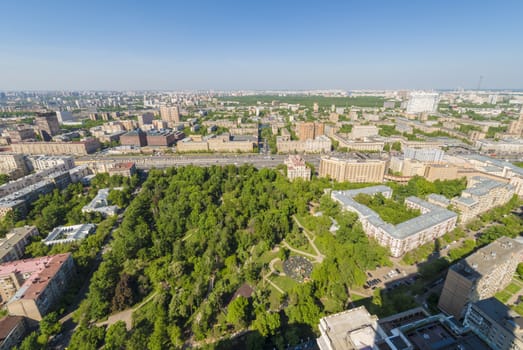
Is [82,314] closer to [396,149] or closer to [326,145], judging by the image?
[326,145]

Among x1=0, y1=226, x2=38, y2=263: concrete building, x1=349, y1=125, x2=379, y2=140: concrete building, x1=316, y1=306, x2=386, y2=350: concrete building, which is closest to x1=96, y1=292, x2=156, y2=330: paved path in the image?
x1=0, y1=226, x2=38, y2=263: concrete building

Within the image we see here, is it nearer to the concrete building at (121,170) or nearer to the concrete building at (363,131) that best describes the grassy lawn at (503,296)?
the concrete building at (121,170)

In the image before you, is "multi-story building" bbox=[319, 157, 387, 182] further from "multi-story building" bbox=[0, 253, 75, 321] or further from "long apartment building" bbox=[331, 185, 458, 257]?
"multi-story building" bbox=[0, 253, 75, 321]

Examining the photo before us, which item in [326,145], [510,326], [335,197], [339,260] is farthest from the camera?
[326,145]

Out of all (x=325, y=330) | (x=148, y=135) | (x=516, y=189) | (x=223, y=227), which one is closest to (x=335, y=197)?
(x=223, y=227)

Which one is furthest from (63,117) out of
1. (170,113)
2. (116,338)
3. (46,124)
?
(116,338)

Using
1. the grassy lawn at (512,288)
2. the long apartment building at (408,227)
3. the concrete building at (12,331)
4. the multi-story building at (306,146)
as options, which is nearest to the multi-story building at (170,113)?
the multi-story building at (306,146)
